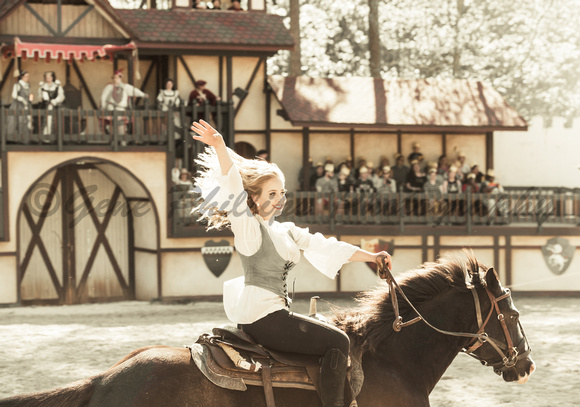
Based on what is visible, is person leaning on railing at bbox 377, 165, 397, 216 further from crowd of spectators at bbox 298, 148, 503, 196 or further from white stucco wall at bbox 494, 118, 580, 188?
white stucco wall at bbox 494, 118, 580, 188

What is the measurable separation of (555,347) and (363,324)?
8.50 meters

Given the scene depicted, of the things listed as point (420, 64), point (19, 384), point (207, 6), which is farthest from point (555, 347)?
point (420, 64)

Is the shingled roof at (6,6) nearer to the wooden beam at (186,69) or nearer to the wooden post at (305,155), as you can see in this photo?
the wooden beam at (186,69)

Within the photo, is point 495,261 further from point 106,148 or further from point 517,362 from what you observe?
point 517,362

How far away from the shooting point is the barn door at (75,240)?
20000mm

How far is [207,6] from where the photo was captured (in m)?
22.6

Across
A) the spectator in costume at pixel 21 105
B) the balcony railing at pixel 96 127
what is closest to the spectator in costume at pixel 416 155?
the balcony railing at pixel 96 127

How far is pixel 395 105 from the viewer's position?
22.8 m

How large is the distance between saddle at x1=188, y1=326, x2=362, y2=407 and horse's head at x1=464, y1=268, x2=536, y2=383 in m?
0.92

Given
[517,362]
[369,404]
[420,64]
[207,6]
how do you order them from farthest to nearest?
[420,64], [207,6], [517,362], [369,404]

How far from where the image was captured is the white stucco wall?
947 inches

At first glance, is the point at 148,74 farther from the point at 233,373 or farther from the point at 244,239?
the point at 233,373

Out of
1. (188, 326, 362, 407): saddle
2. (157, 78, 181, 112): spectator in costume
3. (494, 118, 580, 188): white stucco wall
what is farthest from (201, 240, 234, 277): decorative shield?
(188, 326, 362, 407): saddle

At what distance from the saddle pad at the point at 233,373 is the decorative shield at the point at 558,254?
55.2ft
